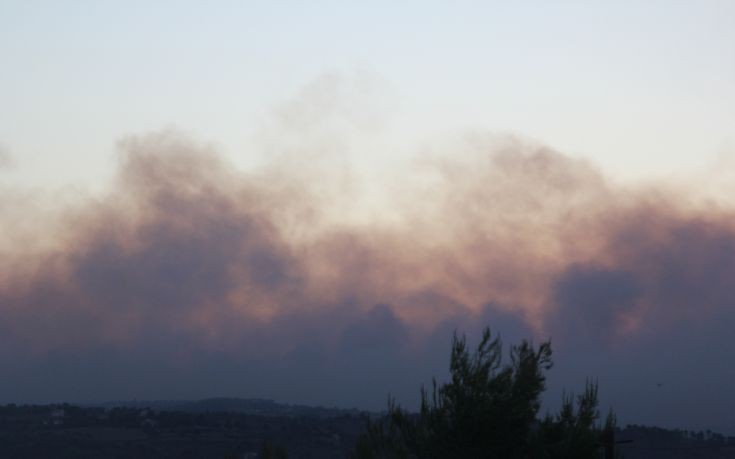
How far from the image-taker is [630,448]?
8000cm

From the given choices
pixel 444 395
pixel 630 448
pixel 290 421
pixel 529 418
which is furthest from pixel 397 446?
pixel 290 421

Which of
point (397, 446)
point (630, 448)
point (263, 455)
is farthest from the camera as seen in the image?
point (630, 448)

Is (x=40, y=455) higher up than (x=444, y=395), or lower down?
lower down

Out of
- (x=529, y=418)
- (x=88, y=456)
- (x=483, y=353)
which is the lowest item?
(x=88, y=456)

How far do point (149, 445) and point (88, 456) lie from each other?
32.3 ft

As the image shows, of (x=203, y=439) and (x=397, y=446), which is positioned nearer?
(x=397, y=446)

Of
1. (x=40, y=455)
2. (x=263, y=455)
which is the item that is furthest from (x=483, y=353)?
(x=40, y=455)

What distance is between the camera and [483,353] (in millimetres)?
29984

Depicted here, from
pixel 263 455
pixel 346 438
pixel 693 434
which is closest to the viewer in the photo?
pixel 263 455

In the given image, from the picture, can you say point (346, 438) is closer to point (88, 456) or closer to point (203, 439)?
point (203, 439)

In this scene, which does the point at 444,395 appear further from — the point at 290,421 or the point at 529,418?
the point at 290,421

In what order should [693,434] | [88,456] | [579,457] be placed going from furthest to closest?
[88,456], [693,434], [579,457]

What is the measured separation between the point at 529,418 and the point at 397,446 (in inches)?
167

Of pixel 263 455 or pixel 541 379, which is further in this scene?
pixel 263 455
